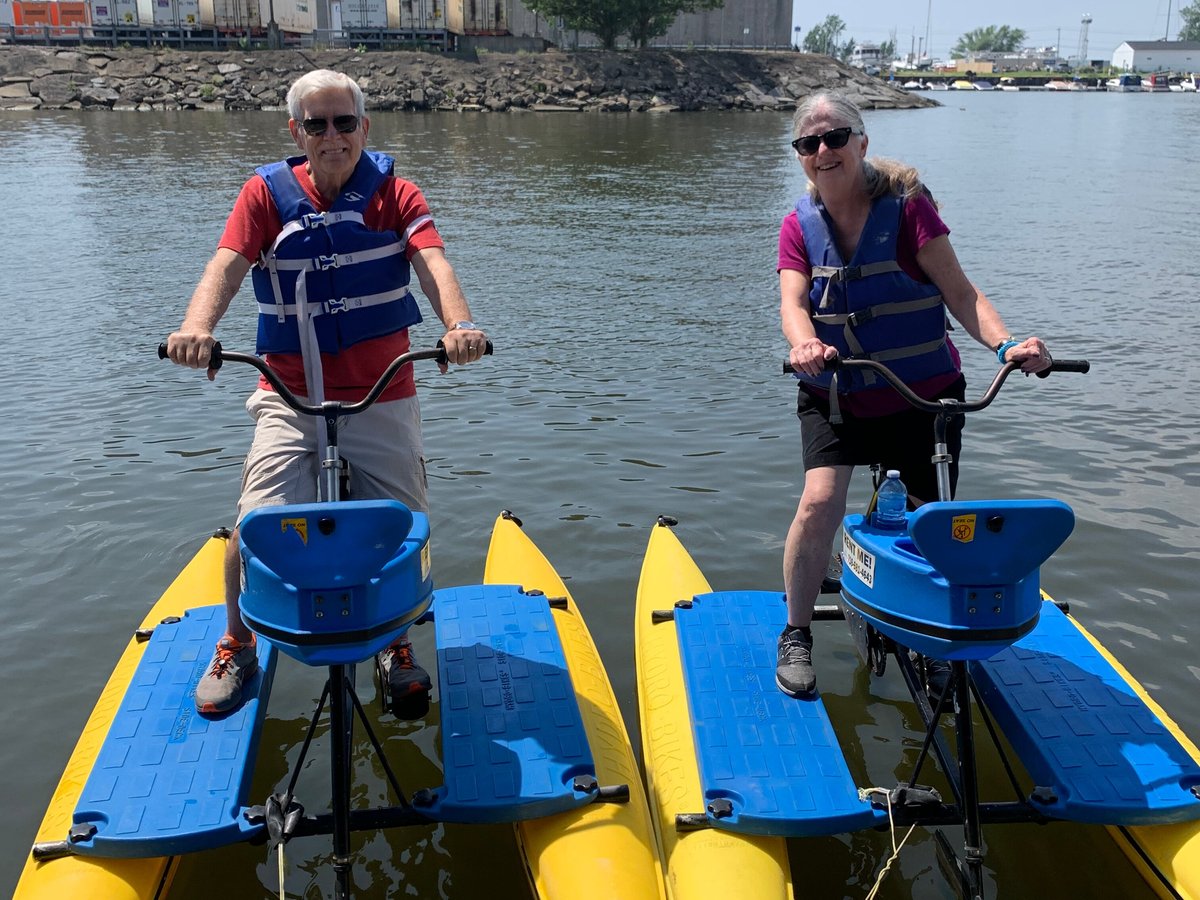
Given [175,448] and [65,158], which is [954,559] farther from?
[65,158]

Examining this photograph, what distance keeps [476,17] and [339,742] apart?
7638 centimetres

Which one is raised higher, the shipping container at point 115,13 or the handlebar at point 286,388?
the shipping container at point 115,13

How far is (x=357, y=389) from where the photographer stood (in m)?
4.35

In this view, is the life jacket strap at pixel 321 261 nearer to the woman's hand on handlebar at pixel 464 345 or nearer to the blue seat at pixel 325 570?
the woman's hand on handlebar at pixel 464 345

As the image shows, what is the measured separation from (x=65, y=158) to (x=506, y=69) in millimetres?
37497

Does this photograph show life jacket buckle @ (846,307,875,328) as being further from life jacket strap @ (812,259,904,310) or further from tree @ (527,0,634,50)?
tree @ (527,0,634,50)

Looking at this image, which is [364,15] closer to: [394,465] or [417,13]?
[417,13]

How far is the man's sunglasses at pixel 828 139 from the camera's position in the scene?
4.15 m

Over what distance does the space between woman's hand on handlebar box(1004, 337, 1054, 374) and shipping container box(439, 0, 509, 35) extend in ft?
242

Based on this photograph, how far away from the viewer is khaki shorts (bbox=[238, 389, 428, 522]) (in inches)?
164

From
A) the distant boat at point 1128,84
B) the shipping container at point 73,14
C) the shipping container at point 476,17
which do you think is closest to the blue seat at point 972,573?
the shipping container at point 73,14

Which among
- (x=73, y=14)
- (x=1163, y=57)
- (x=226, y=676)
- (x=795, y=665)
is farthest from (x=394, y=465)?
(x=1163, y=57)

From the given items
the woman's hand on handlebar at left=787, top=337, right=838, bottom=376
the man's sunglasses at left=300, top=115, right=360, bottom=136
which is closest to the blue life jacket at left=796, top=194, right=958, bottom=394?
the woman's hand on handlebar at left=787, top=337, right=838, bottom=376

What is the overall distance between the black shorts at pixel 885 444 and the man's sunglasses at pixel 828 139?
3.31 ft
